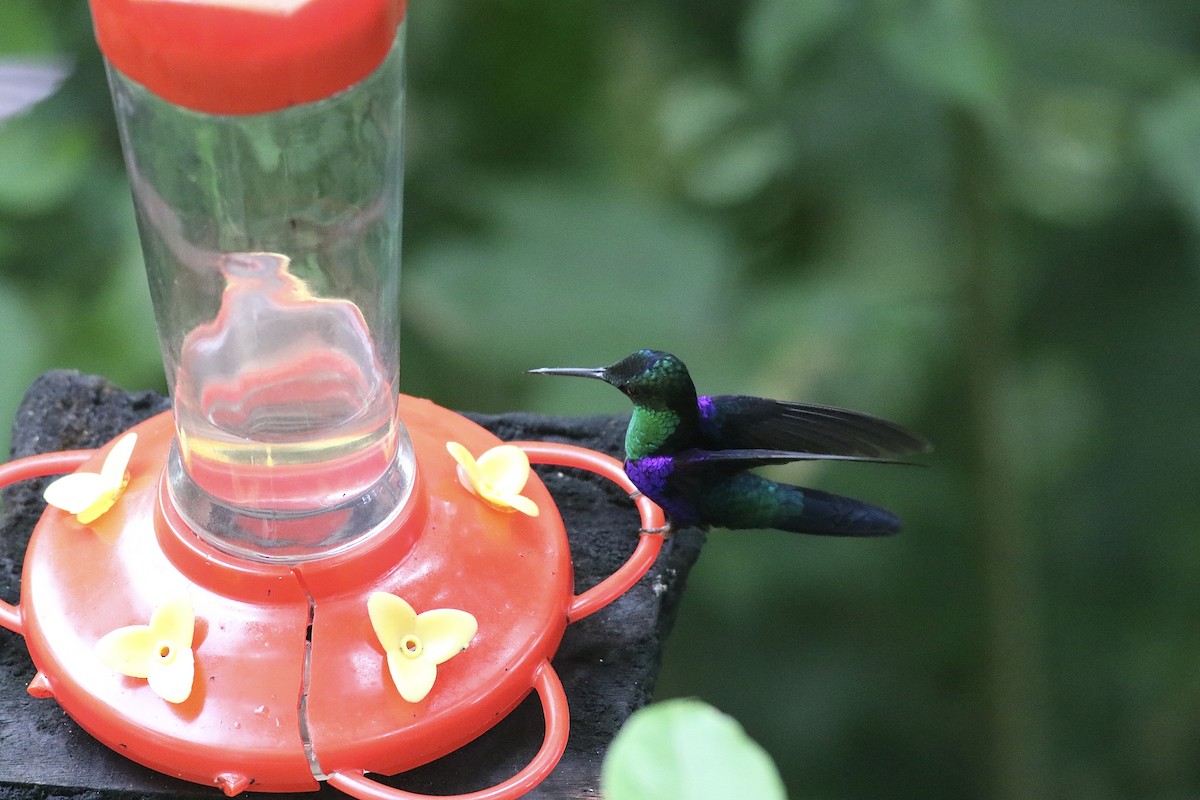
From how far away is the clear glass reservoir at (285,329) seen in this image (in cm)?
105

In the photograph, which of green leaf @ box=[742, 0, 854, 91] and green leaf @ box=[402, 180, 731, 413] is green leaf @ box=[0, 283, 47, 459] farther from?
green leaf @ box=[742, 0, 854, 91]

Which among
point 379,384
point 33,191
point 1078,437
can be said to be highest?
point 379,384

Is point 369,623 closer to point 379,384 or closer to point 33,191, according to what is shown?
point 379,384

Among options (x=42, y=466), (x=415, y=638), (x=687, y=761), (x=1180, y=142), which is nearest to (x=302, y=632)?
(x=415, y=638)

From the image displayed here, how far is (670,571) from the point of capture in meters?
1.37

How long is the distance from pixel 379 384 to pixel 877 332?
5.34 feet

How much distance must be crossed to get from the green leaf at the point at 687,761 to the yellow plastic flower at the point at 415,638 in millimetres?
488

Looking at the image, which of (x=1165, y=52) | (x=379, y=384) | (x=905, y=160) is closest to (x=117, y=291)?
(x=379, y=384)

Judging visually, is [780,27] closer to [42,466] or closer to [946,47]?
[946,47]

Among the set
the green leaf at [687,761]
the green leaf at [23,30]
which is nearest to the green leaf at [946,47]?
the green leaf at [23,30]

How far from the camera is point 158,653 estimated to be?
104cm

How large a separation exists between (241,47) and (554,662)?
62 cm

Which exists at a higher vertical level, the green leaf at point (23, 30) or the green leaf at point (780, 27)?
the green leaf at point (780, 27)

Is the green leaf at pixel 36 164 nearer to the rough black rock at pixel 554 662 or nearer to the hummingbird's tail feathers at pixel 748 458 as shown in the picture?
the rough black rock at pixel 554 662
